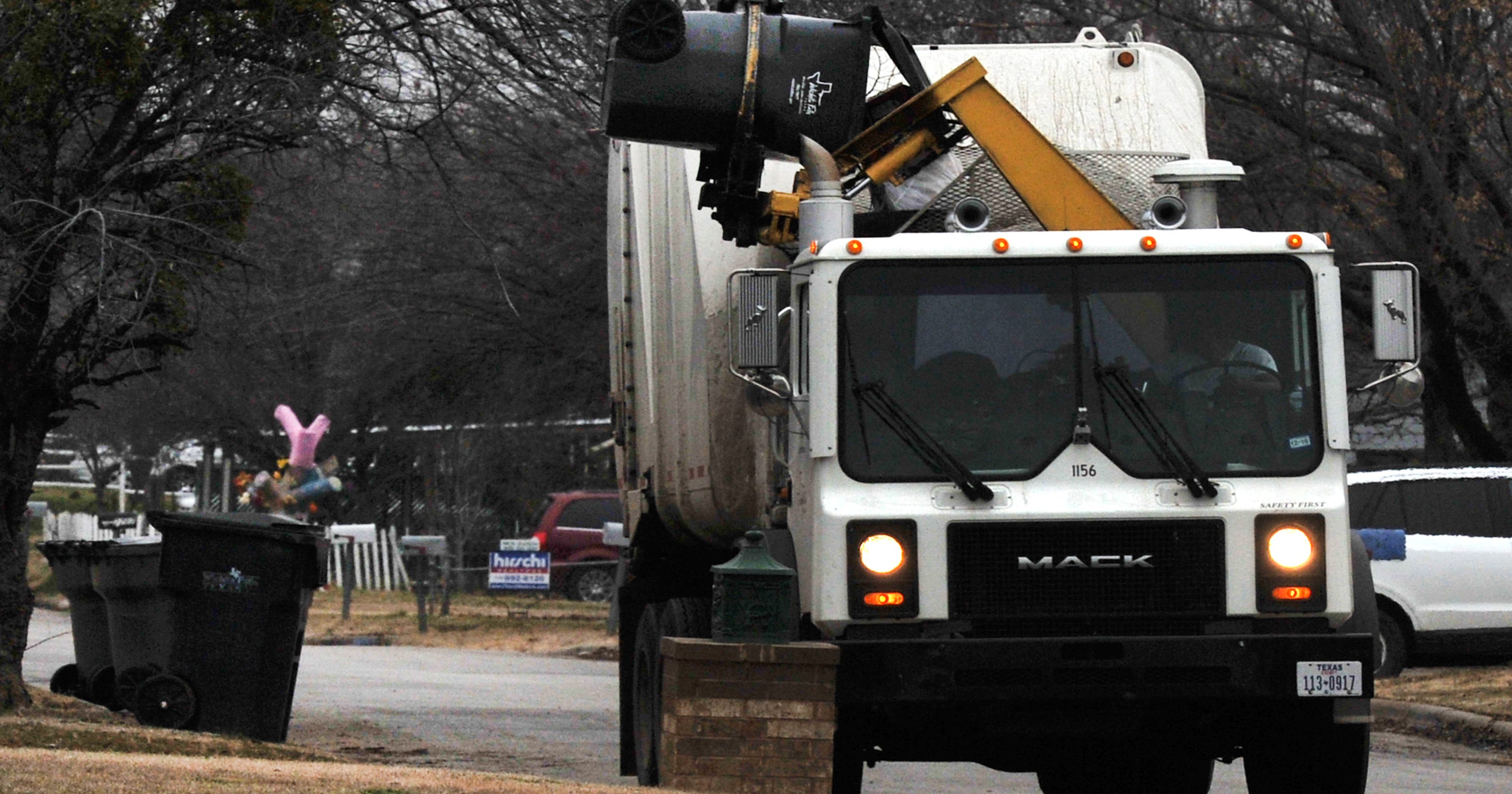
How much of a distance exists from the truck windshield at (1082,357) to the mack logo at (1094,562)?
1.05ft

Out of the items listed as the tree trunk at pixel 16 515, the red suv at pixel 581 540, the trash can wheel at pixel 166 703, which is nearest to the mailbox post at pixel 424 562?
the red suv at pixel 581 540

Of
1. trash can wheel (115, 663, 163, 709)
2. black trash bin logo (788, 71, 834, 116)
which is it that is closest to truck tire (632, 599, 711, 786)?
black trash bin logo (788, 71, 834, 116)

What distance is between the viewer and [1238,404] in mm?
7820

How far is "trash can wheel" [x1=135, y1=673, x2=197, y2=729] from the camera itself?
11734mm

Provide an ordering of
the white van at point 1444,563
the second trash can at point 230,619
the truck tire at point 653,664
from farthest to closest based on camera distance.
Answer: the white van at point 1444,563
the second trash can at point 230,619
the truck tire at point 653,664

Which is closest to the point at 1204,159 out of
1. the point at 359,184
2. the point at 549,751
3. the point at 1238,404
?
the point at 1238,404

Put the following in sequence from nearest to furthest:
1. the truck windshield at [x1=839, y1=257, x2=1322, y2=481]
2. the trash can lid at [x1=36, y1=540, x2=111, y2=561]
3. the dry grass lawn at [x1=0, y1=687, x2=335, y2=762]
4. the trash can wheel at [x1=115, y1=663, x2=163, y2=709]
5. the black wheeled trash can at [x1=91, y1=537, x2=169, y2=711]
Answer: the truck windshield at [x1=839, y1=257, x2=1322, y2=481], the dry grass lawn at [x1=0, y1=687, x2=335, y2=762], the trash can wheel at [x1=115, y1=663, x2=163, y2=709], the black wheeled trash can at [x1=91, y1=537, x2=169, y2=711], the trash can lid at [x1=36, y1=540, x2=111, y2=561]

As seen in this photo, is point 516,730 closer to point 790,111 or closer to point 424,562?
point 790,111

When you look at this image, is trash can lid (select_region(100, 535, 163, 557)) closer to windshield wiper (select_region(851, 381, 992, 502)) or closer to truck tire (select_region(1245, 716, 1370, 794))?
windshield wiper (select_region(851, 381, 992, 502))

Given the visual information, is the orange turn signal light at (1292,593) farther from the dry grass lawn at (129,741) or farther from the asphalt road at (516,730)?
the dry grass lawn at (129,741)

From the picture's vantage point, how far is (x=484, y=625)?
26203 mm

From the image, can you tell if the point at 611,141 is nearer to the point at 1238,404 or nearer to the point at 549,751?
the point at 549,751

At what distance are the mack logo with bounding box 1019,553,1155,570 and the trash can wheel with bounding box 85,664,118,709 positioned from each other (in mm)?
7679

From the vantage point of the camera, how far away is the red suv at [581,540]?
3097 centimetres
